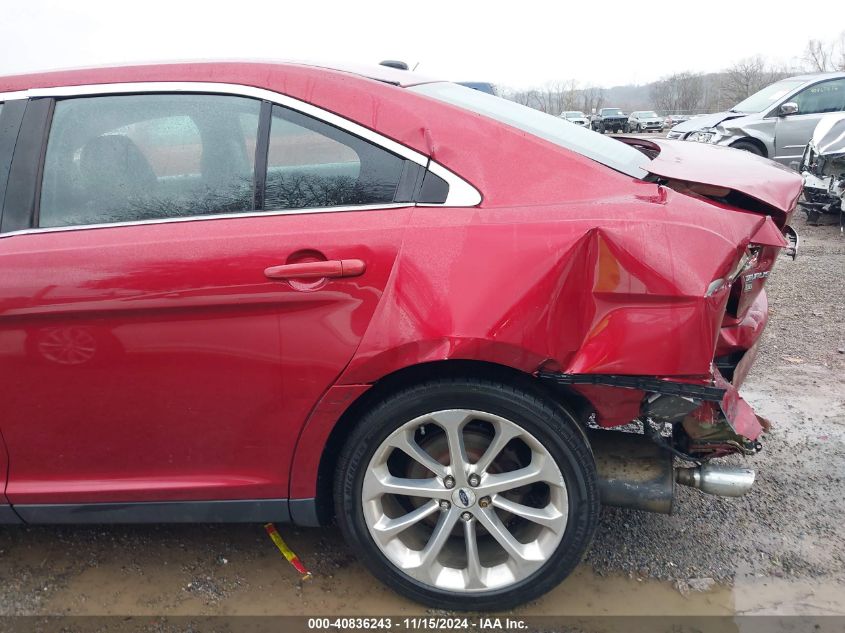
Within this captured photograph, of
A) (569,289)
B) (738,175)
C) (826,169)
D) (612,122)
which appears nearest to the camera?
(569,289)

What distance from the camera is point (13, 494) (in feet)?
7.77

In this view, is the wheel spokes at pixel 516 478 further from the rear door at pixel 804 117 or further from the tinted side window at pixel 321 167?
the rear door at pixel 804 117

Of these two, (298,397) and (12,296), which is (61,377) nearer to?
(12,296)

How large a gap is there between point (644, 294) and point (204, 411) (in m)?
1.41

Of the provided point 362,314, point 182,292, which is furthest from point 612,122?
point 182,292

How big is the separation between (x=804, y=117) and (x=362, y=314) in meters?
11.3

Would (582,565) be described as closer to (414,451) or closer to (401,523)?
(401,523)

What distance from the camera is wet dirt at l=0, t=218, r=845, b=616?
7.85ft

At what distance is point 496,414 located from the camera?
2.15 metres

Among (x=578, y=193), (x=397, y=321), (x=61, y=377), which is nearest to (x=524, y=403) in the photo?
(x=397, y=321)

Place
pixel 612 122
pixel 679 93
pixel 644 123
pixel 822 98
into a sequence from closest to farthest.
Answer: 1. pixel 822 98
2. pixel 644 123
3. pixel 612 122
4. pixel 679 93

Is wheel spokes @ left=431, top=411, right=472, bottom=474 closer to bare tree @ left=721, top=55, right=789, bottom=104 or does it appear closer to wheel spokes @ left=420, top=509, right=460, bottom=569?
wheel spokes @ left=420, top=509, right=460, bottom=569

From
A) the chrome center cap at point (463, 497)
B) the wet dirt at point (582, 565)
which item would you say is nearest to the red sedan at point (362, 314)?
the chrome center cap at point (463, 497)

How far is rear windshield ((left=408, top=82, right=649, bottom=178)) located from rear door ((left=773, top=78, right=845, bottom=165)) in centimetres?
970
